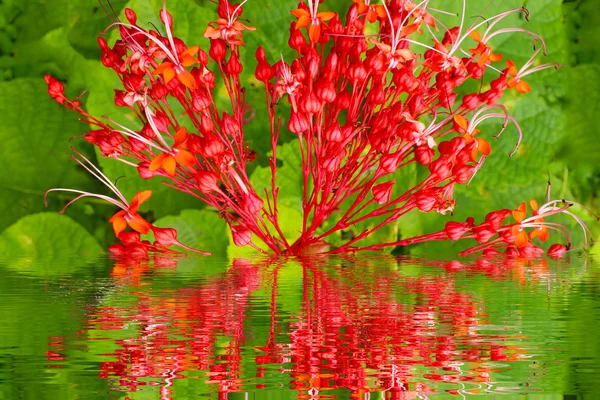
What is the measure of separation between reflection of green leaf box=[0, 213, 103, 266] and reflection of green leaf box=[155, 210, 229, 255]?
104mm

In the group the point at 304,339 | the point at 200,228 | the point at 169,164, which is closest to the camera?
the point at 304,339

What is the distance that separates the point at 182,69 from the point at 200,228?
212 millimetres

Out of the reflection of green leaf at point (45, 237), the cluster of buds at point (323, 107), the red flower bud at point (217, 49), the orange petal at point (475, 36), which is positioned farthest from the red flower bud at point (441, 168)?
the reflection of green leaf at point (45, 237)

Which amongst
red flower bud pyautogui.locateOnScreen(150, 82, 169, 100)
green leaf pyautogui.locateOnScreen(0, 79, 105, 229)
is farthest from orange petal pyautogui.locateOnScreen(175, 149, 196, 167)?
green leaf pyautogui.locateOnScreen(0, 79, 105, 229)

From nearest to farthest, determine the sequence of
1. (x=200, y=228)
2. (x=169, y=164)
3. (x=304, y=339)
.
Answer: (x=304, y=339), (x=169, y=164), (x=200, y=228)

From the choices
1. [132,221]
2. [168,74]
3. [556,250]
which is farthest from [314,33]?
[556,250]

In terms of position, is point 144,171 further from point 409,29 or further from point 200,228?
point 409,29

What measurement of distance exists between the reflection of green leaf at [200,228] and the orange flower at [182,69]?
→ 0.19 m

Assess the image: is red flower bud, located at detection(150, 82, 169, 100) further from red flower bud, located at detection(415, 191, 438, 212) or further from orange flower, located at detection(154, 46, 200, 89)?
red flower bud, located at detection(415, 191, 438, 212)

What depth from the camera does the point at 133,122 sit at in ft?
2.86

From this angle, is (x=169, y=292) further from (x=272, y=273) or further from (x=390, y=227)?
(x=390, y=227)

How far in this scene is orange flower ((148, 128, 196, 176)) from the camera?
0.64 m

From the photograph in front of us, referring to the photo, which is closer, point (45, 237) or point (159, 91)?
point (159, 91)

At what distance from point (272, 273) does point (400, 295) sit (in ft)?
0.41
